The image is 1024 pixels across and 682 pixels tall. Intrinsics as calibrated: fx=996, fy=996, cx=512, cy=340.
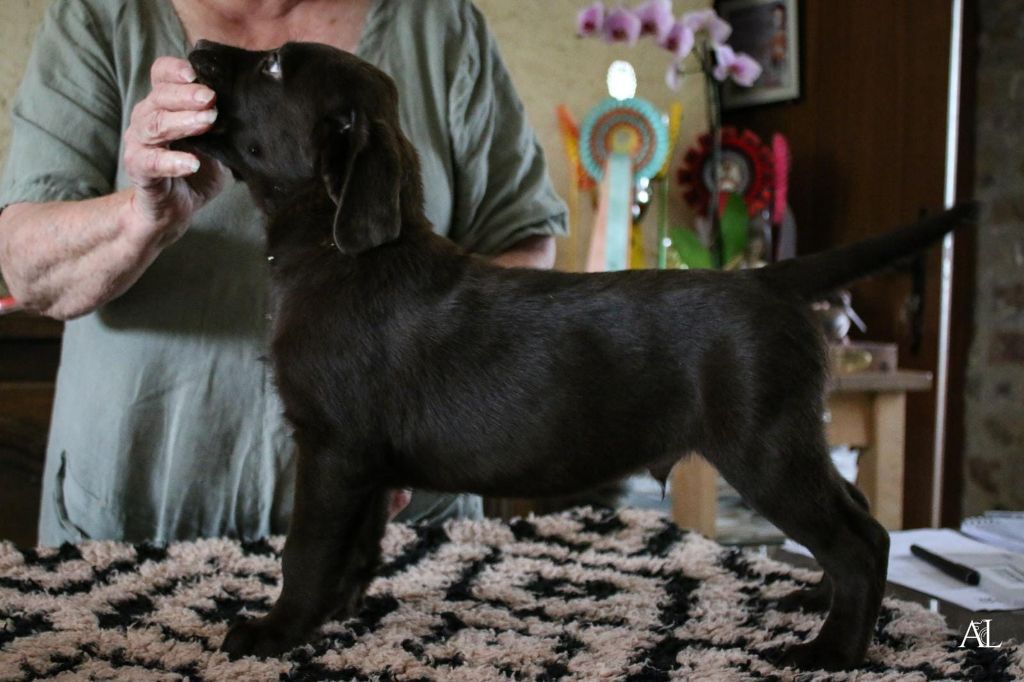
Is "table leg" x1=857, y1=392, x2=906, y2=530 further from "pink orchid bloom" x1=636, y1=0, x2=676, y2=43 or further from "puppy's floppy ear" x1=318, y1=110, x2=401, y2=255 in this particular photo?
"puppy's floppy ear" x1=318, y1=110, x2=401, y2=255

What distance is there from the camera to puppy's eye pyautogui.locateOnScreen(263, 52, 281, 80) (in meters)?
1.04

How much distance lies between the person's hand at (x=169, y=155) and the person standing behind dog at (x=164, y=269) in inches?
3.3

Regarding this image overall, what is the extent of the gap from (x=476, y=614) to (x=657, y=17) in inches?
92.6

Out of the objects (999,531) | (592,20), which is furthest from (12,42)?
(999,531)

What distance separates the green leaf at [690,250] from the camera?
339cm

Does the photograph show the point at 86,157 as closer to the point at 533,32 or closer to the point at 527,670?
the point at 527,670

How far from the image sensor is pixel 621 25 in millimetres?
3004

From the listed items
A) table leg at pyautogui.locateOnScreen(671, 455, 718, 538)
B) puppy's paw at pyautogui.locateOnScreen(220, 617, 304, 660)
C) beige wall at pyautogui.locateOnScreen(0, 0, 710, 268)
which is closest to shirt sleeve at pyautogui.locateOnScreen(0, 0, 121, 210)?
puppy's paw at pyautogui.locateOnScreen(220, 617, 304, 660)

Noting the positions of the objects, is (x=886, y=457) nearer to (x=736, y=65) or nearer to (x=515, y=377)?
(x=736, y=65)

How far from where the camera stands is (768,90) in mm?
4047

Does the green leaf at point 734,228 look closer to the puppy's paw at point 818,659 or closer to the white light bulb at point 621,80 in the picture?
the white light bulb at point 621,80

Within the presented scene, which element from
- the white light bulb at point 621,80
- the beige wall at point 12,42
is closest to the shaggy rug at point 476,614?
the beige wall at point 12,42

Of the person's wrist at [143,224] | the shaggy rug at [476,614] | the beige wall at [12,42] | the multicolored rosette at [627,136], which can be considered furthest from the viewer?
the multicolored rosette at [627,136]

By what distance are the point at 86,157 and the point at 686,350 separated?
0.92 meters
